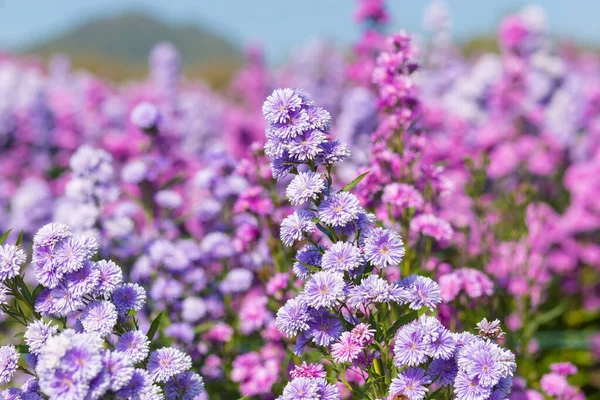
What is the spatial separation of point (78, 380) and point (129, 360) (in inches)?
5.5

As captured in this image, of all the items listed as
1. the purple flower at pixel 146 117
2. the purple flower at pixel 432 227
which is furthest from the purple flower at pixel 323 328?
the purple flower at pixel 146 117

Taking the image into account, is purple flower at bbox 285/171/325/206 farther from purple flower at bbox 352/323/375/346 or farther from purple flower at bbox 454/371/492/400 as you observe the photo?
purple flower at bbox 454/371/492/400

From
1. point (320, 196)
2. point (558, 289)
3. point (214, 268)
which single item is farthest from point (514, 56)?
point (320, 196)

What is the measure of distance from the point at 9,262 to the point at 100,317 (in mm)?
272

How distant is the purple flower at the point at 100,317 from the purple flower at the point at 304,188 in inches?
20.3

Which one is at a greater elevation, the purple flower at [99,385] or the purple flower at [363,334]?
the purple flower at [363,334]

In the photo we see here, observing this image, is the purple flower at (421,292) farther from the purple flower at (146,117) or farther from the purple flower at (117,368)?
the purple flower at (146,117)

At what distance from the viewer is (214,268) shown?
127 inches

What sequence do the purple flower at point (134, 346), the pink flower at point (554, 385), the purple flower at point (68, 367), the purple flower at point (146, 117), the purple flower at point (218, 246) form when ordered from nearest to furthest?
the purple flower at point (68, 367) < the purple flower at point (134, 346) < the pink flower at point (554, 385) < the purple flower at point (218, 246) < the purple flower at point (146, 117)

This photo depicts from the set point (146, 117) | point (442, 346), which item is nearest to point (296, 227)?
point (442, 346)

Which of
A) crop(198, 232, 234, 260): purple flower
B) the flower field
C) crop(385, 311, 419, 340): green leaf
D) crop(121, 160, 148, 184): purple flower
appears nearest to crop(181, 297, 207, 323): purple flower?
the flower field

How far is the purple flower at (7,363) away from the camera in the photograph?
1447mm

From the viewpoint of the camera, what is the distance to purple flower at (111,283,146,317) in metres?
1.54

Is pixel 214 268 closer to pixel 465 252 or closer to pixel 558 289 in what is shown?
pixel 465 252
